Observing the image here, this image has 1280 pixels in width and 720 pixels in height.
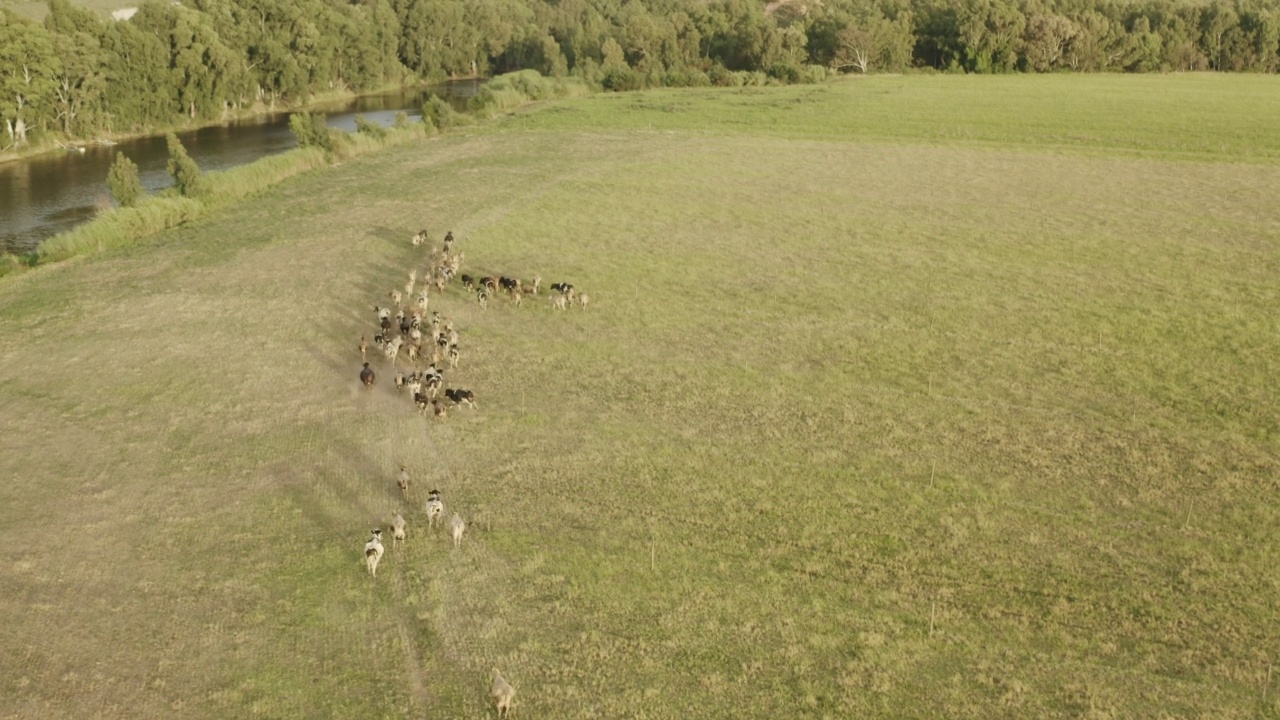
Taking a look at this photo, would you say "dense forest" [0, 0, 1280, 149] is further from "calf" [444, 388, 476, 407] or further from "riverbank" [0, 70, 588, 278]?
"calf" [444, 388, 476, 407]

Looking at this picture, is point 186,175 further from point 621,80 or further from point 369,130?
point 621,80

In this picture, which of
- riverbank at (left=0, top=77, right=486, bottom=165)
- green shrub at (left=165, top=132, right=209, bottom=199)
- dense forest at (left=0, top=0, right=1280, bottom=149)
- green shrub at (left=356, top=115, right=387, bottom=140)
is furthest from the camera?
dense forest at (left=0, top=0, right=1280, bottom=149)

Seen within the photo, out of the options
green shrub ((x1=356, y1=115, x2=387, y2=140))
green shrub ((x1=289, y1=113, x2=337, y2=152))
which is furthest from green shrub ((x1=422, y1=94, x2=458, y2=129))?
green shrub ((x1=289, y1=113, x2=337, y2=152))

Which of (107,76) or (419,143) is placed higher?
(107,76)

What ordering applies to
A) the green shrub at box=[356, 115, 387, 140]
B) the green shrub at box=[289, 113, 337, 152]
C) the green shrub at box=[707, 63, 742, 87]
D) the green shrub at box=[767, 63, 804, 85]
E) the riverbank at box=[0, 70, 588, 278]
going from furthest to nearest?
the green shrub at box=[767, 63, 804, 85] < the green shrub at box=[707, 63, 742, 87] < the green shrub at box=[356, 115, 387, 140] < the green shrub at box=[289, 113, 337, 152] < the riverbank at box=[0, 70, 588, 278]

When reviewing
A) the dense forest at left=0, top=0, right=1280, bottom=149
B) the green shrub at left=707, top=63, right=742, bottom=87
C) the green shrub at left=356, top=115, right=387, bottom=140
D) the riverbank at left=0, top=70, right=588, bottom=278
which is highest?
the dense forest at left=0, top=0, right=1280, bottom=149

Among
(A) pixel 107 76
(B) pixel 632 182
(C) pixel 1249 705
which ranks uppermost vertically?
(A) pixel 107 76

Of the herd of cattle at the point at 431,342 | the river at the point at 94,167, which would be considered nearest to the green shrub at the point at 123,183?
the river at the point at 94,167

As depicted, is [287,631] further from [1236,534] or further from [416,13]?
[416,13]

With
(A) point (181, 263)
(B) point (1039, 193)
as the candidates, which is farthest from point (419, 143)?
(B) point (1039, 193)
